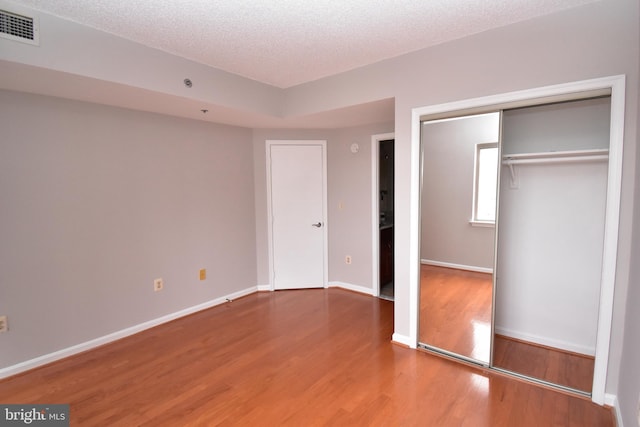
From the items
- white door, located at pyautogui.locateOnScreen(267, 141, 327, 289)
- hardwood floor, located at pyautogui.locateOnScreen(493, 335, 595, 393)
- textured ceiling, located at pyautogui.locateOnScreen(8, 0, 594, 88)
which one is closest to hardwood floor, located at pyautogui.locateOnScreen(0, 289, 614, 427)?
hardwood floor, located at pyautogui.locateOnScreen(493, 335, 595, 393)

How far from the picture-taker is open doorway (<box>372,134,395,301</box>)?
419 centimetres

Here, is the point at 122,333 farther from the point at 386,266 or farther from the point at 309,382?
the point at 386,266

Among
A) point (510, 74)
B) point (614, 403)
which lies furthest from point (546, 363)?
point (510, 74)

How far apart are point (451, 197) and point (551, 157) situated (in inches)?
31.1

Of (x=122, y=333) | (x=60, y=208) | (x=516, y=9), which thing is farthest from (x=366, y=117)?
(x=122, y=333)

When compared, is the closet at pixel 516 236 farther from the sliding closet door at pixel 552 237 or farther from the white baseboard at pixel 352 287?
the white baseboard at pixel 352 287

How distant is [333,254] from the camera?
4676 mm

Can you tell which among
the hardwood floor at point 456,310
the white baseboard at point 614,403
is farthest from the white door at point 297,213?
the white baseboard at point 614,403

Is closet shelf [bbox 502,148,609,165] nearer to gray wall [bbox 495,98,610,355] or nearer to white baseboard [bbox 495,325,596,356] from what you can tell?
gray wall [bbox 495,98,610,355]

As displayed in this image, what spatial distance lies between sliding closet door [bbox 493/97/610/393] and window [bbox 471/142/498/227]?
0.27ft

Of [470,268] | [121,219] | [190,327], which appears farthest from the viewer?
[190,327]

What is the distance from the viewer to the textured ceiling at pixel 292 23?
200cm

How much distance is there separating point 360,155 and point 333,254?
142 cm

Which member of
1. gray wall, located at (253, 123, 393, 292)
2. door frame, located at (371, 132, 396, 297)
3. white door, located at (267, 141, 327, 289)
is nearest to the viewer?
door frame, located at (371, 132, 396, 297)
